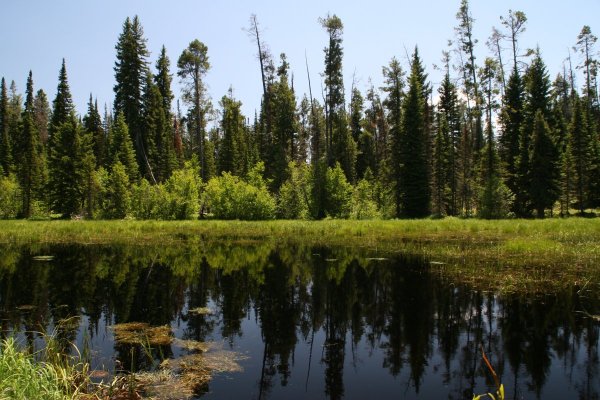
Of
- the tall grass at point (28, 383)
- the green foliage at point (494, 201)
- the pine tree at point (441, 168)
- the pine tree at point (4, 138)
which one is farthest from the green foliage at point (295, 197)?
the pine tree at point (4, 138)

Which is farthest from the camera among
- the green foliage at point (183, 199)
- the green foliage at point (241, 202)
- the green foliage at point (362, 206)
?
the green foliage at point (362, 206)

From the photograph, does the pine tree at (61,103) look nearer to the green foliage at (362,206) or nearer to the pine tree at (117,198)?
the pine tree at (117,198)

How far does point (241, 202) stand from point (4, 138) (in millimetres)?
45938

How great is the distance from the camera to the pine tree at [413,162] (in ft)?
126

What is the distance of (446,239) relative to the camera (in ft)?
73.3

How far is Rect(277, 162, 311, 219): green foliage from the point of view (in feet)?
122

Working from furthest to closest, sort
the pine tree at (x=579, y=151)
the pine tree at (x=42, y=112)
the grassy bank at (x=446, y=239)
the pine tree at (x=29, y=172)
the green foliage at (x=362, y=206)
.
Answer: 1. the pine tree at (x=42, y=112)
2. the pine tree at (x=29, y=172)
3. the pine tree at (x=579, y=151)
4. the green foliage at (x=362, y=206)
5. the grassy bank at (x=446, y=239)

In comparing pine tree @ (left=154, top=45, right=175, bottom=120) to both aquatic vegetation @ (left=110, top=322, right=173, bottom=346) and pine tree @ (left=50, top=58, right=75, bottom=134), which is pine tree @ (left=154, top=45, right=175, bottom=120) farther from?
aquatic vegetation @ (left=110, top=322, right=173, bottom=346)

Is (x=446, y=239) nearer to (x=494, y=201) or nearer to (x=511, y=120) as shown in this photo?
(x=494, y=201)

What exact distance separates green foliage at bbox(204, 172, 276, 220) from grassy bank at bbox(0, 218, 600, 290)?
5194 millimetres

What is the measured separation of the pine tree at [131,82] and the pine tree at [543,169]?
4074 cm

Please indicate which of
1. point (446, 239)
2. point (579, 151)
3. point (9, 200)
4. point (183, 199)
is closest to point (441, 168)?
point (579, 151)

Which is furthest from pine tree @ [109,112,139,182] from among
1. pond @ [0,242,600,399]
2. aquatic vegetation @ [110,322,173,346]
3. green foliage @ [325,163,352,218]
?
aquatic vegetation @ [110,322,173,346]

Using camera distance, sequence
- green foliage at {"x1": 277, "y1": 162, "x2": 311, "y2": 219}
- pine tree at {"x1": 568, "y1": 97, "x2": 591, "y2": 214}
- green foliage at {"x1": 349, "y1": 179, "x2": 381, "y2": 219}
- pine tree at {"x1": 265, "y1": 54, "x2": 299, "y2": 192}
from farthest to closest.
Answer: pine tree at {"x1": 265, "y1": 54, "x2": 299, "y2": 192} < pine tree at {"x1": 568, "y1": 97, "x2": 591, "y2": 214} < green foliage at {"x1": 277, "y1": 162, "x2": 311, "y2": 219} < green foliage at {"x1": 349, "y1": 179, "x2": 381, "y2": 219}
